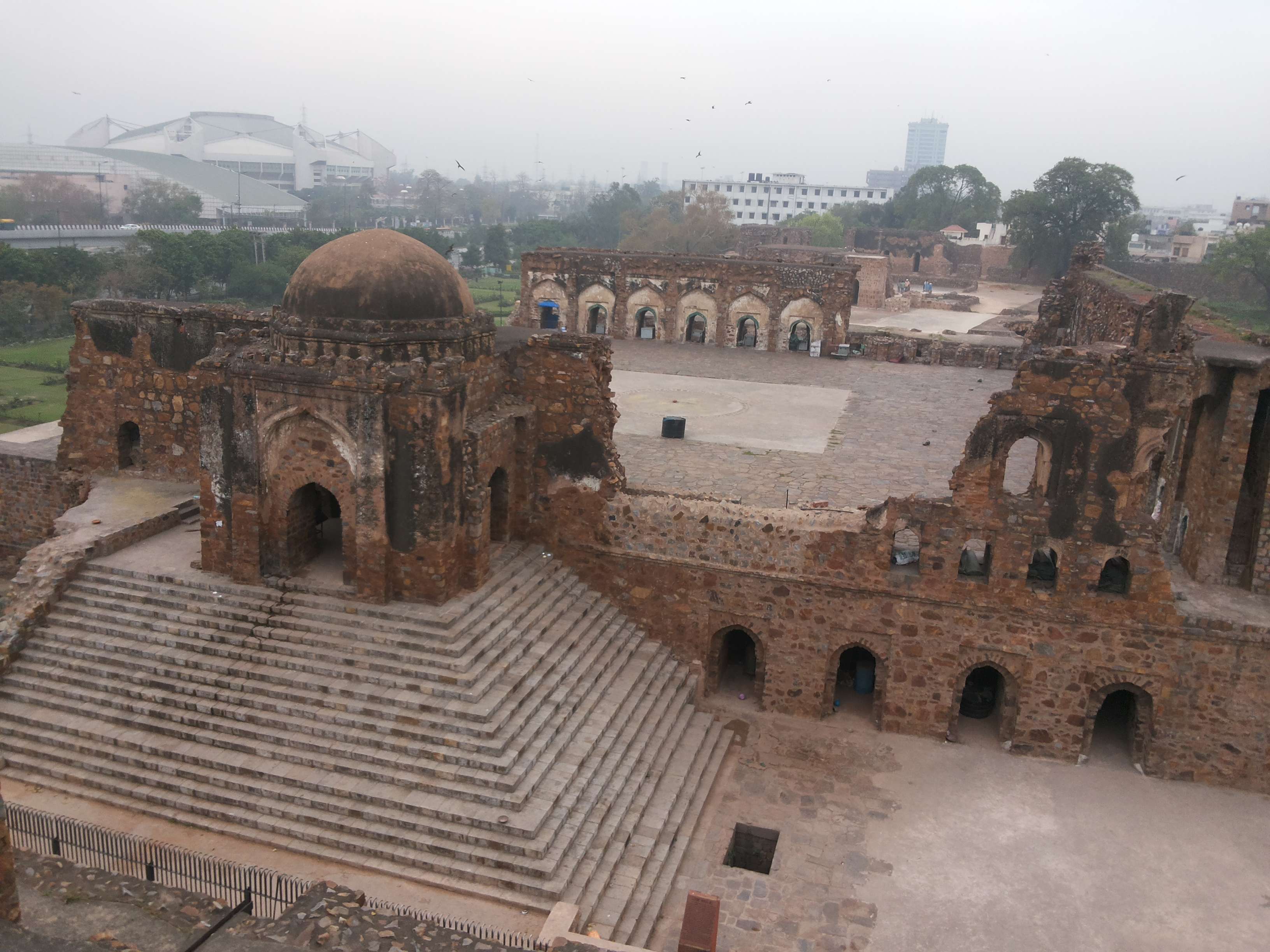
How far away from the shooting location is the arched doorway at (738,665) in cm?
1354

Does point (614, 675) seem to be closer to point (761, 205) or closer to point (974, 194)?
point (974, 194)

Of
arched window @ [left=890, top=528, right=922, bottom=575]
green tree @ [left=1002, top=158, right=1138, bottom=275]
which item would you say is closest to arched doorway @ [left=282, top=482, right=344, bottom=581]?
arched window @ [left=890, top=528, right=922, bottom=575]

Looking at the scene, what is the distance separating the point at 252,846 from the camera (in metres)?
9.73

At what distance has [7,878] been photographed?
602 cm

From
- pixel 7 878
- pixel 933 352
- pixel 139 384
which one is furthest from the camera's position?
pixel 933 352

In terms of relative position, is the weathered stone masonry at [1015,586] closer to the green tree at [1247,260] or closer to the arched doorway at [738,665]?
the arched doorway at [738,665]

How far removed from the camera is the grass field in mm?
49875

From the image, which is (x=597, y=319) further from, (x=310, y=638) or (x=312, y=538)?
(x=310, y=638)

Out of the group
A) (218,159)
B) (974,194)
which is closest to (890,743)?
(974,194)

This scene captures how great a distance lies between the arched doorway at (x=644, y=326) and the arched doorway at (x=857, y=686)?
16.6 meters

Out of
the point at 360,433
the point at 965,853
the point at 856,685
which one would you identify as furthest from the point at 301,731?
the point at 856,685

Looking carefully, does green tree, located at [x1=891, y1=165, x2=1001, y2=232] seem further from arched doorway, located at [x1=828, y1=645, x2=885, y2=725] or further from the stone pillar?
the stone pillar

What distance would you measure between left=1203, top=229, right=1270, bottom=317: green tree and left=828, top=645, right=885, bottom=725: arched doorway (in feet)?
151

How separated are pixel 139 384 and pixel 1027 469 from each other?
14.2 m
